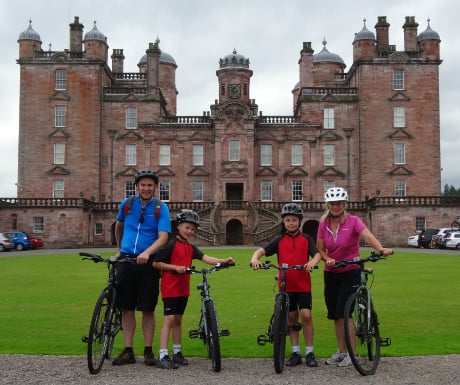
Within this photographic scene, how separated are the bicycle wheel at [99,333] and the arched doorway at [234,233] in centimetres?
4990

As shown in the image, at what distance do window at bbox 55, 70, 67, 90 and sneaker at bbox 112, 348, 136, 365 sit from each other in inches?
2189

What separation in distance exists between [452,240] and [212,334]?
4047cm

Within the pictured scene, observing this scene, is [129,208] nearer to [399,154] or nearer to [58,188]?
[58,188]

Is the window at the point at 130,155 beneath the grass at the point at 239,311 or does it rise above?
above

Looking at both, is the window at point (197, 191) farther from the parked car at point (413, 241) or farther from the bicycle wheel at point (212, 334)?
the bicycle wheel at point (212, 334)

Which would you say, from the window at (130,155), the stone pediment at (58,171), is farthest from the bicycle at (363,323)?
the stone pediment at (58,171)

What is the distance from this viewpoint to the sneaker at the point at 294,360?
9.52 metres

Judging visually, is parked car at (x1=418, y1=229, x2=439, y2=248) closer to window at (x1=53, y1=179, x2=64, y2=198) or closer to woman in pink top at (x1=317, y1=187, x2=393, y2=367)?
window at (x1=53, y1=179, x2=64, y2=198)

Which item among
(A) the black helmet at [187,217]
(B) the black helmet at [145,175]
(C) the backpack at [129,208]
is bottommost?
(A) the black helmet at [187,217]

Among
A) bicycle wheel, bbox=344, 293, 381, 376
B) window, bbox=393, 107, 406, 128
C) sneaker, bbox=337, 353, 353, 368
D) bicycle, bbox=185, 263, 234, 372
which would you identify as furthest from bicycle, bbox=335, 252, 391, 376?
window, bbox=393, 107, 406, 128

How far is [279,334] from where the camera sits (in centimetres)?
910

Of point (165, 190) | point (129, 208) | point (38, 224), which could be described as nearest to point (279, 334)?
point (129, 208)

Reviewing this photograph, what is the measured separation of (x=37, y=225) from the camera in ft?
186

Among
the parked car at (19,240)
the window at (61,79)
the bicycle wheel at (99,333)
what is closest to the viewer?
the bicycle wheel at (99,333)
